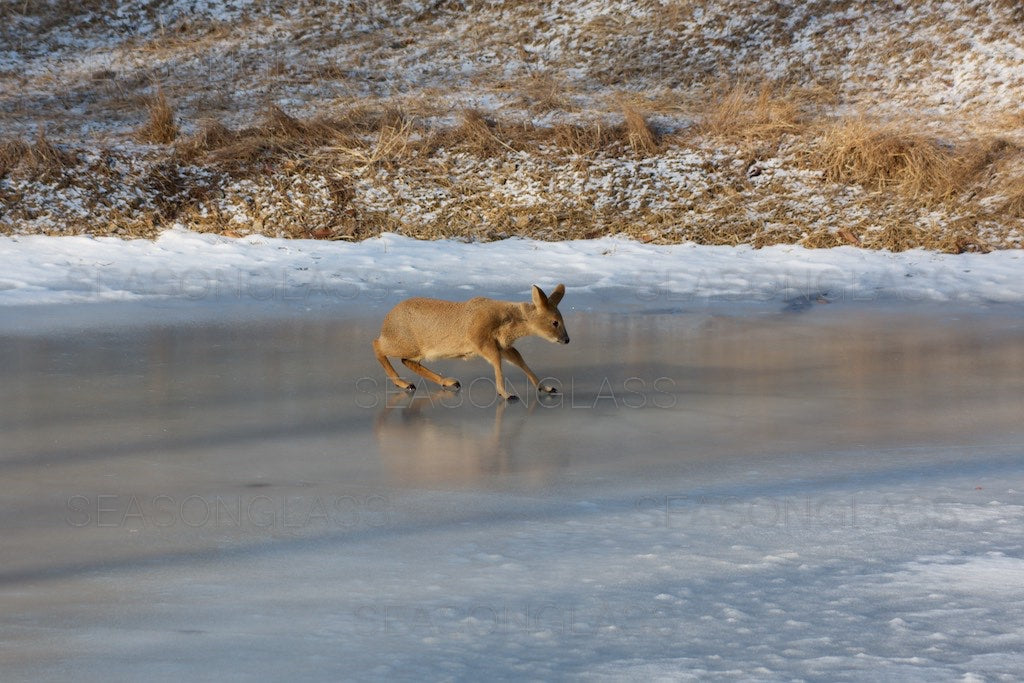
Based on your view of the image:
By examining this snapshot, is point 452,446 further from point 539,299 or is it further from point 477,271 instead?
point 477,271

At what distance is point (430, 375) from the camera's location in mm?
7551

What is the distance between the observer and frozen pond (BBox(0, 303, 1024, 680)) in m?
3.69

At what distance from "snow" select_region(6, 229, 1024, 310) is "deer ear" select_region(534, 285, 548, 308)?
2.78m

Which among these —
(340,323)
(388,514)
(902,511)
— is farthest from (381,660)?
(340,323)

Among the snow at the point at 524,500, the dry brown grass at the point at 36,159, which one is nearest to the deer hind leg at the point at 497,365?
the snow at the point at 524,500

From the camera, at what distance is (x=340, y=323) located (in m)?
9.09

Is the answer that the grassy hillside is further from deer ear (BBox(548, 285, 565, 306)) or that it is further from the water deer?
the water deer

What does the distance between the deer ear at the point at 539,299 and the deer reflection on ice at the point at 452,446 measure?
56cm

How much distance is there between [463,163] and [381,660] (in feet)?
37.7

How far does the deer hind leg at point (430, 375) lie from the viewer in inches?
296

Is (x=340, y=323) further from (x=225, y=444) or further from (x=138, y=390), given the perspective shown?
(x=225, y=444)

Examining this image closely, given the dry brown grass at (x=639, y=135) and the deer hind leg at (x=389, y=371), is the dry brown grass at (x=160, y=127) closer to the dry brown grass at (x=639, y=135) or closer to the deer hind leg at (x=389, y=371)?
the dry brown grass at (x=639, y=135)

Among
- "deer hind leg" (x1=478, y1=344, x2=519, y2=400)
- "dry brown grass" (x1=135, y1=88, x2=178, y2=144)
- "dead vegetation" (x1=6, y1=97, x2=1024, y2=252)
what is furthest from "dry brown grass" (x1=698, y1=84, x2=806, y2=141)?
"deer hind leg" (x1=478, y1=344, x2=519, y2=400)

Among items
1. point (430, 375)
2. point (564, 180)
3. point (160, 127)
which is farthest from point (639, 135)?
point (430, 375)
